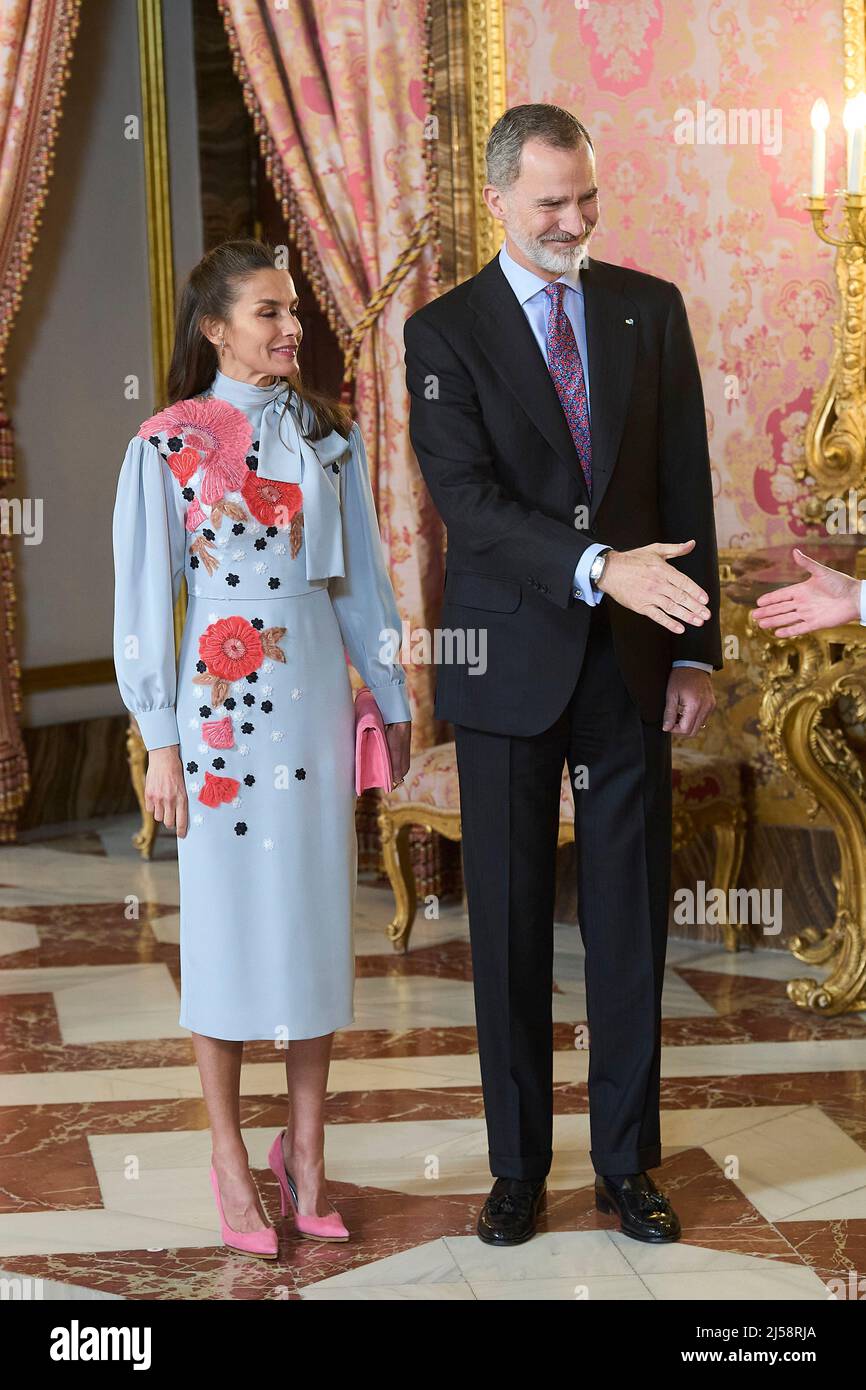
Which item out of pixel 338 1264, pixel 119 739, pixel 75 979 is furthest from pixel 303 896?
pixel 119 739

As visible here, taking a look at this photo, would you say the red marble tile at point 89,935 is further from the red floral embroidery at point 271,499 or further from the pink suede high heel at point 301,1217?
the red floral embroidery at point 271,499

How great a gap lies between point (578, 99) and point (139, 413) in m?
2.58

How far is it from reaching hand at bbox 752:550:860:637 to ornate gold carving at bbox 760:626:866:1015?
1233 mm

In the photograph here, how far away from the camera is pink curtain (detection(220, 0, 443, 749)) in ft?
16.9

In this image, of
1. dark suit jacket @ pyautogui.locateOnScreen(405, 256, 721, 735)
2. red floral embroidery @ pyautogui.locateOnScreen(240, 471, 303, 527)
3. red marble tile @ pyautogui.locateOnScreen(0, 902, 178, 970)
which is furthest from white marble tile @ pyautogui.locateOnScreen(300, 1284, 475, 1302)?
red marble tile @ pyautogui.locateOnScreen(0, 902, 178, 970)

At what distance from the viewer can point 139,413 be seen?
686 centimetres

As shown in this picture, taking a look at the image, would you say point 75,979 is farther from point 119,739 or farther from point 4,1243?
point 119,739

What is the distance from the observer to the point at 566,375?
2.74m

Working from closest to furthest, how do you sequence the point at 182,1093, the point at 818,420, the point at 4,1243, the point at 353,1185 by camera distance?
the point at 4,1243 → the point at 353,1185 → the point at 182,1093 → the point at 818,420

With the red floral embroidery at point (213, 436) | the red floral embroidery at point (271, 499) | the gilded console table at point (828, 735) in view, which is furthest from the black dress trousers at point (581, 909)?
the gilded console table at point (828, 735)

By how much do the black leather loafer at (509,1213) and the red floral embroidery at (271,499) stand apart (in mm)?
1142

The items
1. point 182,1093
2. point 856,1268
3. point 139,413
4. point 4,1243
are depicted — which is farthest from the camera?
point 139,413

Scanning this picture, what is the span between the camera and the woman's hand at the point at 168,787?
2.71 meters

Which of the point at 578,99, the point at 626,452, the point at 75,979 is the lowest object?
the point at 75,979
